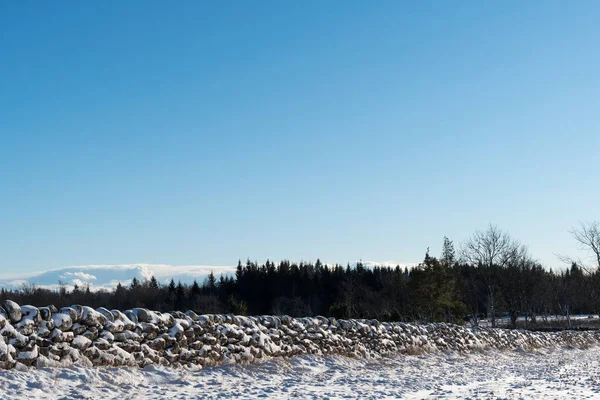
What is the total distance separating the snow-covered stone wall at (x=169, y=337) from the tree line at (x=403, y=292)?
439 inches

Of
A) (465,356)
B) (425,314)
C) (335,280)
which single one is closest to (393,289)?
(425,314)

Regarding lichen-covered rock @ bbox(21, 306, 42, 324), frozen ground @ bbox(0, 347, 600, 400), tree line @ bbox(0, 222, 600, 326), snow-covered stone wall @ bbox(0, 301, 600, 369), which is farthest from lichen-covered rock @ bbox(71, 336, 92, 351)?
tree line @ bbox(0, 222, 600, 326)

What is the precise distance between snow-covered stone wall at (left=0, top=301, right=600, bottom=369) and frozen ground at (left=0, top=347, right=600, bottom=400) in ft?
1.08

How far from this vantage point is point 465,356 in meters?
19.4

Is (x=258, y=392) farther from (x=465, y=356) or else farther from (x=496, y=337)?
(x=496, y=337)

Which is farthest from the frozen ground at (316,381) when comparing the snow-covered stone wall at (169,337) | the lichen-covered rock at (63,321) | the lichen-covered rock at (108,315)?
the lichen-covered rock at (108,315)

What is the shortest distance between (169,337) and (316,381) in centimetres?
294

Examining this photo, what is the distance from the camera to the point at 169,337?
10.9 metres

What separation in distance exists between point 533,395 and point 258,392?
5049mm

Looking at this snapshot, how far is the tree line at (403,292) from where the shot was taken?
43688 mm

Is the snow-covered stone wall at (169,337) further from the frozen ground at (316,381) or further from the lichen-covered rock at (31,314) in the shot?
the frozen ground at (316,381)

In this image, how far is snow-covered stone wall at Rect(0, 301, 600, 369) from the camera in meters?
8.77

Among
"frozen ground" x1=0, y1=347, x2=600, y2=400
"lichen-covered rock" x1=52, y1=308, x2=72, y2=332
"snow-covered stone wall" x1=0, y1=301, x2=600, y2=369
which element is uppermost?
"lichen-covered rock" x1=52, y1=308, x2=72, y2=332

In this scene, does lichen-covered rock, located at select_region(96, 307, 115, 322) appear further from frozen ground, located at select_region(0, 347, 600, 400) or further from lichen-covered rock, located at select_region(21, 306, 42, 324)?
lichen-covered rock, located at select_region(21, 306, 42, 324)
